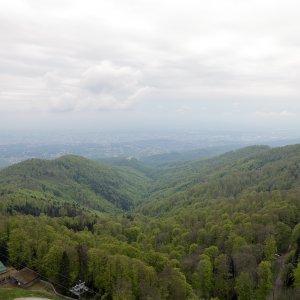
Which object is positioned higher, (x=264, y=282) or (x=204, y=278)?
(x=264, y=282)

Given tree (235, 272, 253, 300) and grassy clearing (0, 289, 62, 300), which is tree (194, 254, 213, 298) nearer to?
tree (235, 272, 253, 300)

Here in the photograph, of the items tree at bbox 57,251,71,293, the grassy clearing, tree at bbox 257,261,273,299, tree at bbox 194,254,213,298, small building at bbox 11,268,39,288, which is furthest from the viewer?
tree at bbox 194,254,213,298

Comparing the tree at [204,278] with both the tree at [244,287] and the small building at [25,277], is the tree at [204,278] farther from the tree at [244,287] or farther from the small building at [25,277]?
the small building at [25,277]

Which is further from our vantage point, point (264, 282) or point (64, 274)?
point (264, 282)

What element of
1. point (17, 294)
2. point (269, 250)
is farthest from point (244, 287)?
point (17, 294)

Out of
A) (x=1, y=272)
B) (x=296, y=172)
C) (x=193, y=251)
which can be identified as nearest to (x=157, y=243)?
(x=193, y=251)

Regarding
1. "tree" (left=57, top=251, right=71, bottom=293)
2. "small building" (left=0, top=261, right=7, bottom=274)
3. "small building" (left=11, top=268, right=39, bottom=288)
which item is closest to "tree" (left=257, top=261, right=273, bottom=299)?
"tree" (left=57, top=251, right=71, bottom=293)

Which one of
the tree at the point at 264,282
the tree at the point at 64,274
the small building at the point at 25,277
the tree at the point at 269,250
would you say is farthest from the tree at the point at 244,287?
the small building at the point at 25,277

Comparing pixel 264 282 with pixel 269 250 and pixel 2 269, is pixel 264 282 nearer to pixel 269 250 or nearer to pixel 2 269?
pixel 269 250
